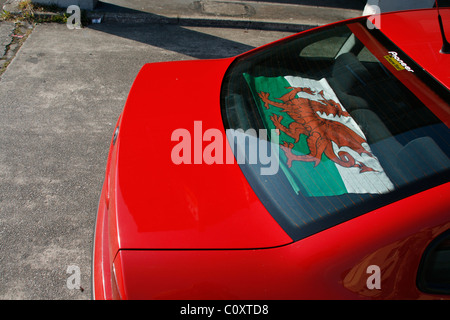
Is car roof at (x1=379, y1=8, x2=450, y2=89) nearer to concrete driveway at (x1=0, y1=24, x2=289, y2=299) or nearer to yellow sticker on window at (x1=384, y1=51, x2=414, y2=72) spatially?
yellow sticker on window at (x1=384, y1=51, x2=414, y2=72)

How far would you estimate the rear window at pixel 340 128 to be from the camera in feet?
6.18

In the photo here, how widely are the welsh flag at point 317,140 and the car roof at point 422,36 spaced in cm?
47

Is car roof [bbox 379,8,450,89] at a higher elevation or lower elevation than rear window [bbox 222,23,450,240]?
higher

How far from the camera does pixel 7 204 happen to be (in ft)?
10.7

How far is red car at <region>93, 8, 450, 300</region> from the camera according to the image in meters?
1.74

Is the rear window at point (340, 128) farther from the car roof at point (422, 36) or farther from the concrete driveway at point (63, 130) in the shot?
the concrete driveway at point (63, 130)

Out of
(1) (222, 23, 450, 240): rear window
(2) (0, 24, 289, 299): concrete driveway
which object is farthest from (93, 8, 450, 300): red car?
(2) (0, 24, 289, 299): concrete driveway

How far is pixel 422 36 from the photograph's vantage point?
2.59m

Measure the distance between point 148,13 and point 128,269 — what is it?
5570 millimetres

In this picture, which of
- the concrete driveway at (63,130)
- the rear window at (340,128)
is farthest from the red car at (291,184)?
the concrete driveway at (63,130)

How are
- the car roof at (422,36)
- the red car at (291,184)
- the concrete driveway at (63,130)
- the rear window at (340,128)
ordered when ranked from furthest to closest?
the concrete driveway at (63,130)
the car roof at (422,36)
the rear window at (340,128)
the red car at (291,184)

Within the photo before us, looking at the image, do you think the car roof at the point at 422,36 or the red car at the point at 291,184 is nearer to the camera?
the red car at the point at 291,184

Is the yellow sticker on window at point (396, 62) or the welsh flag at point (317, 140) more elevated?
the yellow sticker on window at point (396, 62)

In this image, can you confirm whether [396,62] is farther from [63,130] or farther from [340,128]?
[63,130]
